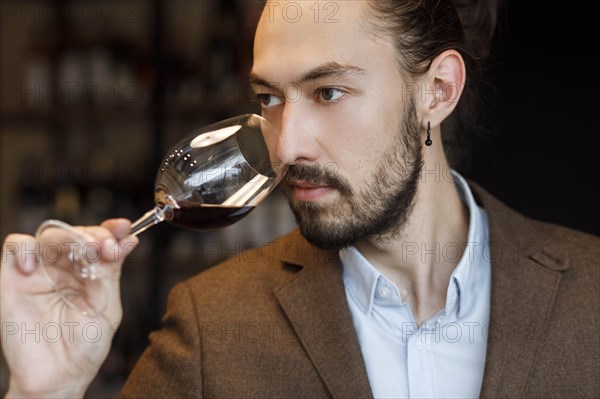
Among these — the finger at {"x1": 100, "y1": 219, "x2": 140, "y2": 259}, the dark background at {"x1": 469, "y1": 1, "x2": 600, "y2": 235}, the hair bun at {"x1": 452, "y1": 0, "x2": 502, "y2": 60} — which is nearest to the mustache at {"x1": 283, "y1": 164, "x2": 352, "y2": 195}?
the finger at {"x1": 100, "y1": 219, "x2": 140, "y2": 259}

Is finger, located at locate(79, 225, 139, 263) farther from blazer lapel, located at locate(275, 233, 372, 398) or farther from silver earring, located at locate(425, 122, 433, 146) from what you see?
silver earring, located at locate(425, 122, 433, 146)

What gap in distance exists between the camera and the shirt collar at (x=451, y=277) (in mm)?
1486

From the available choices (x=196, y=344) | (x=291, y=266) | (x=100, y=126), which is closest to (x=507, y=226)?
(x=291, y=266)

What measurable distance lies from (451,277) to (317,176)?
1.02ft

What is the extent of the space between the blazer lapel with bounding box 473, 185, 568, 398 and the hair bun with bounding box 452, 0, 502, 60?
0.33 metres

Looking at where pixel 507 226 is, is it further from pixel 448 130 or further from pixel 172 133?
pixel 172 133

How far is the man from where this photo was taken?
4.52ft

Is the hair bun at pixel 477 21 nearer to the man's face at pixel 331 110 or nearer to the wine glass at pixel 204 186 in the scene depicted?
the man's face at pixel 331 110

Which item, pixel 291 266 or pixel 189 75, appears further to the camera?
pixel 189 75

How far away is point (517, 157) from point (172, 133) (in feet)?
3.94

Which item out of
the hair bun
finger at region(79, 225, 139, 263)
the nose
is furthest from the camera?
the hair bun

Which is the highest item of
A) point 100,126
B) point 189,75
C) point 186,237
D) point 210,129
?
point 210,129

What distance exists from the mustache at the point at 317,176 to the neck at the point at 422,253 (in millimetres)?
154

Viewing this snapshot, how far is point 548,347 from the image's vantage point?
4.59 ft
